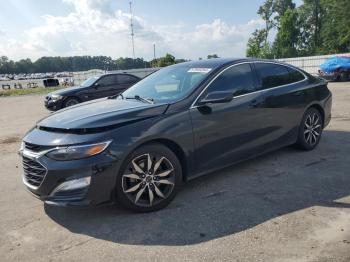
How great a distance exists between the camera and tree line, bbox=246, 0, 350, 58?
203 feet

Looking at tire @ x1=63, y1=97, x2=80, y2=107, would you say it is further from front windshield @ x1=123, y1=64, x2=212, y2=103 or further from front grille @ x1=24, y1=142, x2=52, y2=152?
front grille @ x1=24, y1=142, x2=52, y2=152


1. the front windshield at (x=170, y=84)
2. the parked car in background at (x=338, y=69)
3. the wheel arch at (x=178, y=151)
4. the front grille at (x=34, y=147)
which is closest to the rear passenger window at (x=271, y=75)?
the front windshield at (x=170, y=84)

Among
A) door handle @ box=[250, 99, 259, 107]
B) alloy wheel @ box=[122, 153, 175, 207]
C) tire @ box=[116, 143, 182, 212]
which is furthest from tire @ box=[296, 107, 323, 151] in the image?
alloy wheel @ box=[122, 153, 175, 207]

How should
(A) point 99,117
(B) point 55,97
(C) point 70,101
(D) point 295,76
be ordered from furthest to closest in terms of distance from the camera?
(C) point 70,101 < (B) point 55,97 < (D) point 295,76 < (A) point 99,117

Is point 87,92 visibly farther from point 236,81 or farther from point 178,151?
point 178,151

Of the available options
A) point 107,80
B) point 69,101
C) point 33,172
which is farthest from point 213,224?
point 107,80

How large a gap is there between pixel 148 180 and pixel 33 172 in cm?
122

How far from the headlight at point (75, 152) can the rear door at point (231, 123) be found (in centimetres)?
127

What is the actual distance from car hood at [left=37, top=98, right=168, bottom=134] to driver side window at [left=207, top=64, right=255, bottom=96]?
88 centimetres

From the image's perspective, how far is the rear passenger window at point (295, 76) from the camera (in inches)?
240

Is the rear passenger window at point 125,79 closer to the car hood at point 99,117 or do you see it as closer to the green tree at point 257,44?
the car hood at point 99,117

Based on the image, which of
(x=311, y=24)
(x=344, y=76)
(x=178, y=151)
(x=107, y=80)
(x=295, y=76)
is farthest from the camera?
(x=311, y=24)

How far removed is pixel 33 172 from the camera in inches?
156

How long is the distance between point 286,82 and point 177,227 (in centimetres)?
327
